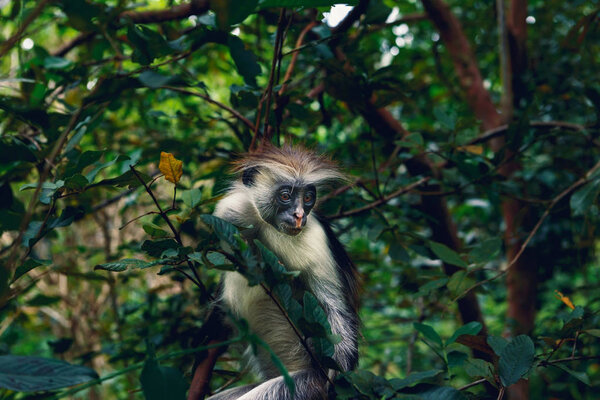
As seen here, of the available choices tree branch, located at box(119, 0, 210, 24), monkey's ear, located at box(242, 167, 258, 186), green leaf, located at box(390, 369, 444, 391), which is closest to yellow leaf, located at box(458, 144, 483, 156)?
monkey's ear, located at box(242, 167, 258, 186)

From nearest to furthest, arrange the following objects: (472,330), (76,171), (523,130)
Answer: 1. (76,171)
2. (472,330)
3. (523,130)

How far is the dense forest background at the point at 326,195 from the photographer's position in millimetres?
1515

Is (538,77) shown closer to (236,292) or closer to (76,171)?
(236,292)

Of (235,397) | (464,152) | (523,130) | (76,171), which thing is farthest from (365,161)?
(76,171)

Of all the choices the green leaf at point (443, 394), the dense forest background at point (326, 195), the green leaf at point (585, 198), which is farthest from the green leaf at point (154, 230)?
the green leaf at point (585, 198)

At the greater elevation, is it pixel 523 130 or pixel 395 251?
pixel 523 130

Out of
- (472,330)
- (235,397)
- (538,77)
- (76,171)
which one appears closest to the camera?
(76,171)

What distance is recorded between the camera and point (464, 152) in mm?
2875

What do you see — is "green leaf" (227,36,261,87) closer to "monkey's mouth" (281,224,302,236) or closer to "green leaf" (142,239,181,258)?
"green leaf" (142,239,181,258)

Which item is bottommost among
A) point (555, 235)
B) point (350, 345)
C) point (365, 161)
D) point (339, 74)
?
point (555, 235)

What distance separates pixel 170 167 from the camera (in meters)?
1.62

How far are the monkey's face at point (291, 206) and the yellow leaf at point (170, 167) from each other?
104cm

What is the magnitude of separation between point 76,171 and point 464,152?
2089 mm

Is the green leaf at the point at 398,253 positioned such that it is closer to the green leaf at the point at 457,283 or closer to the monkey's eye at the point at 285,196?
the green leaf at the point at 457,283
